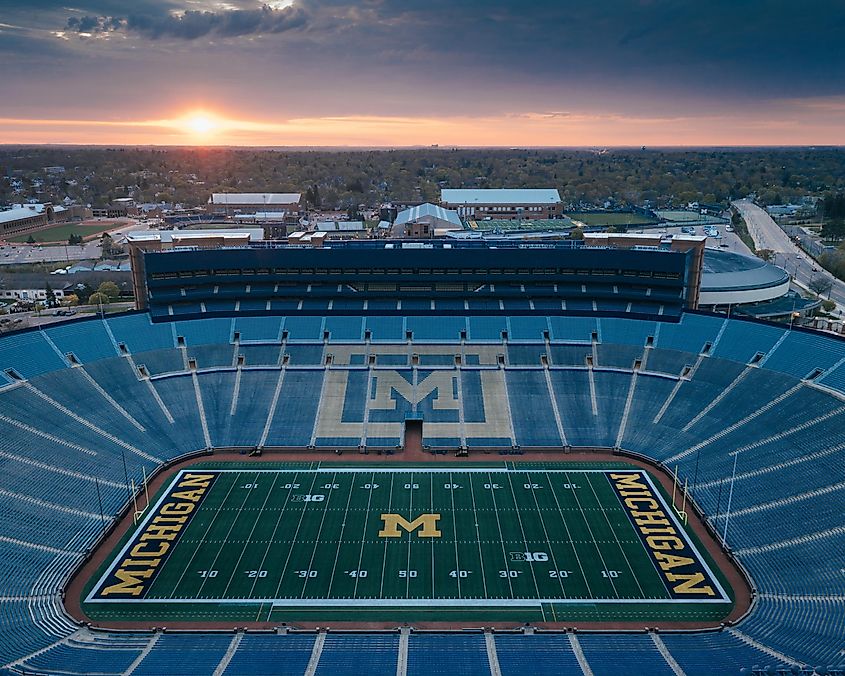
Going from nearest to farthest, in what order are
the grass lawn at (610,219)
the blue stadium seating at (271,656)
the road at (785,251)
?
the blue stadium seating at (271,656) < the road at (785,251) < the grass lawn at (610,219)

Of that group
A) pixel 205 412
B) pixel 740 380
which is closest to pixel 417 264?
pixel 205 412

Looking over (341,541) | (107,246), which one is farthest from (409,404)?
(107,246)

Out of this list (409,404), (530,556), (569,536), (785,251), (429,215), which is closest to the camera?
(530,556)

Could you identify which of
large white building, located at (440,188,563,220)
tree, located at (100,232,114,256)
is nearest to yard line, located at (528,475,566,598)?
large white building, located at (440,188,563,220)

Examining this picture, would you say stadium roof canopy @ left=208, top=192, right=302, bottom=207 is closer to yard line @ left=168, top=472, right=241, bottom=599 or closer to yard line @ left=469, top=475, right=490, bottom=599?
yard line @ left=168, top=472, right=241, bottom=599

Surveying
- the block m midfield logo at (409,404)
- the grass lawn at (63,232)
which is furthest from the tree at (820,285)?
the grass lawn at (63,232)

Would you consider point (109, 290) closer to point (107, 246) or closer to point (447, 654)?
point (107, 246)

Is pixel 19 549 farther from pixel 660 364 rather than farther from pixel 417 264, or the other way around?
pixel 660 364

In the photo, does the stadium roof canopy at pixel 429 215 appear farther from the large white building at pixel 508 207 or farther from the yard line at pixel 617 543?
the yard line at pixel 617 543
